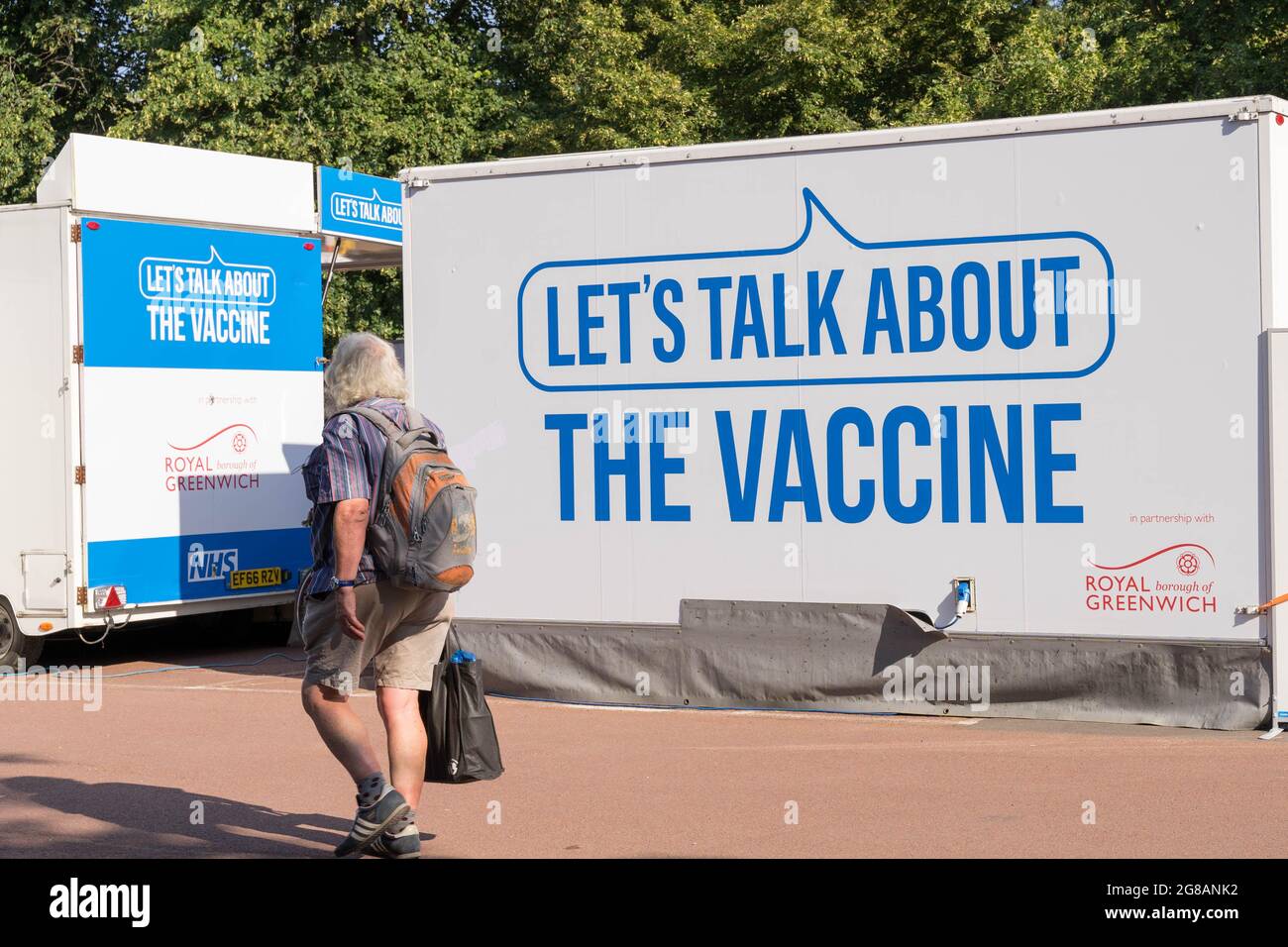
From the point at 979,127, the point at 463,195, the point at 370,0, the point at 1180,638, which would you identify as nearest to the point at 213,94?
the point at 370,0

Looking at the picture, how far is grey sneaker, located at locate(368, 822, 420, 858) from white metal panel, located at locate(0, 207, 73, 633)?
639 centimetres

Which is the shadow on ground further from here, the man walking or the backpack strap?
the backpack strap

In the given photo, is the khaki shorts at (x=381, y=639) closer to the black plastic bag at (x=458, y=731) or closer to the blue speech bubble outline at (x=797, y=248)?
the black plastic bag at (x=458, y=731)

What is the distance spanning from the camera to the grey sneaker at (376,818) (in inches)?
238

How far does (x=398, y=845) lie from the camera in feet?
20.1

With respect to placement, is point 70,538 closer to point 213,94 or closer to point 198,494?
point 198,494

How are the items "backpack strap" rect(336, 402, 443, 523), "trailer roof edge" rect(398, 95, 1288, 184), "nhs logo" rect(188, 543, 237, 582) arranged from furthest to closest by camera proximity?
"nhs logo" rect(188, 543, 237, 582) < "trailer roof edge" rect(398, 95, 1288, 184) < "backpack strap" rect(336, 402, 443, 523)

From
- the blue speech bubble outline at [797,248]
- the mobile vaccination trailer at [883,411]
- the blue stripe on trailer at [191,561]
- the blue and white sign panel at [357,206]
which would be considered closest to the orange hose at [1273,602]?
the mobile vaccination trailer at [883,411]

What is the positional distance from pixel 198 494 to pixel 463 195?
341 centimetres

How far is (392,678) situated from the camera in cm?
630

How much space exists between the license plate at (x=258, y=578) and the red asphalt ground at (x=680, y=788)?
8.12ft

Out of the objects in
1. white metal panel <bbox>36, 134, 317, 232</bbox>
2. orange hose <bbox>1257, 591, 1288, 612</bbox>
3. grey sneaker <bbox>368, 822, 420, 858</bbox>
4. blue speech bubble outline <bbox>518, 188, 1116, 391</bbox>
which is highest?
white metal panel <bbox>36, 134, 317, 232</bbox>

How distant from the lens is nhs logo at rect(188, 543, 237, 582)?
491 inches

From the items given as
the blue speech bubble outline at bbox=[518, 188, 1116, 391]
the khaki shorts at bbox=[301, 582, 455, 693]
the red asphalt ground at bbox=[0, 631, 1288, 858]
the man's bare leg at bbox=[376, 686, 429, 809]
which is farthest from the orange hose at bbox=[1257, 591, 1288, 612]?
the man's bare leg at bbox=[376, 686, 429, 809]
